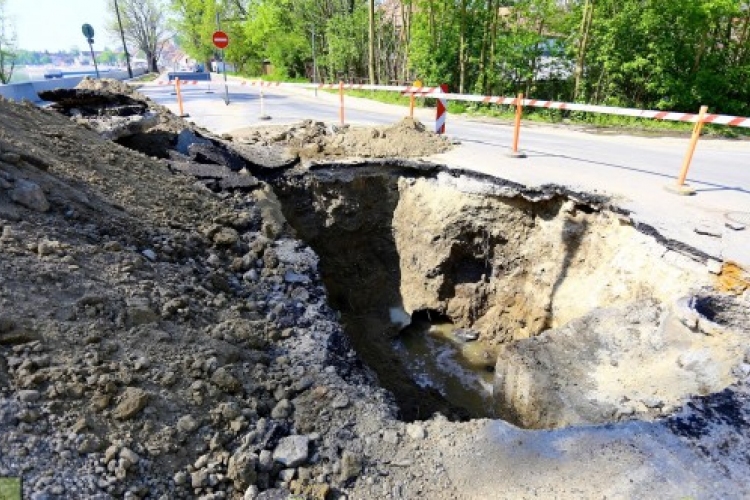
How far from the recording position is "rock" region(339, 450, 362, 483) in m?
2.90

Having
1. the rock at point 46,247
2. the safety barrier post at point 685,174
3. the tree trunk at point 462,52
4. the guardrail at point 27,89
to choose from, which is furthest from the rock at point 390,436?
the tree trunk at point 462,52

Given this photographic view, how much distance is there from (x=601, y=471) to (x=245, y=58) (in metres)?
41.4

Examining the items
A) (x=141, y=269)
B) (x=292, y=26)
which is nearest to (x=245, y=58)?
(x=292, y=26)

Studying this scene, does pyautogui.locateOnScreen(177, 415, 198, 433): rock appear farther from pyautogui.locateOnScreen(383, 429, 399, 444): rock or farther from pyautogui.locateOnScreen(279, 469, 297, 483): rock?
pyautogui.locateOnScreen(383, 429, 399, 444): rock

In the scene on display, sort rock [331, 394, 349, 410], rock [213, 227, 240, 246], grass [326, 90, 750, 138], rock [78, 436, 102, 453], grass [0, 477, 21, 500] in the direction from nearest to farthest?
grass [0, 477, 21, 500]
rock [78, 436, 102, 453]
rock [331, 394, 349, 410]
rock [213, 227, 240, 246]
grass [326, 90, 750, 138]

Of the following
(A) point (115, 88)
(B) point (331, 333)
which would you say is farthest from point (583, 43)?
(B) point (331, 333)

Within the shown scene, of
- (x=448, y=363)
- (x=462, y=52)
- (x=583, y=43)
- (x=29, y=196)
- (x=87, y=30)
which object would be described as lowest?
(x=448, y=363)

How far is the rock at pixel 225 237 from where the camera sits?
17.4ft

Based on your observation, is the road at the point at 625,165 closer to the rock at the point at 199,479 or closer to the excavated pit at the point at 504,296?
the excavated pit at the point at 504,296

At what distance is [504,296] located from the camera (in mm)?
8172

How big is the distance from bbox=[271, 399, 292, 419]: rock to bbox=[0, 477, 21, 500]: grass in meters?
1.40

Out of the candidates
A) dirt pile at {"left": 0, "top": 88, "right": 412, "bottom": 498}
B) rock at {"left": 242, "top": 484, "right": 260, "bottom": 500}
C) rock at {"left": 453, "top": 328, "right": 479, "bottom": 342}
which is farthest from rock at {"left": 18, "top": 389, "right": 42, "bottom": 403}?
rock at {"left": 453, "top": 328, "right": 479, "bottom": 342}

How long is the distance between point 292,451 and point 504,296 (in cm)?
585

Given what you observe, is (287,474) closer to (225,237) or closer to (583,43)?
(225,237)
